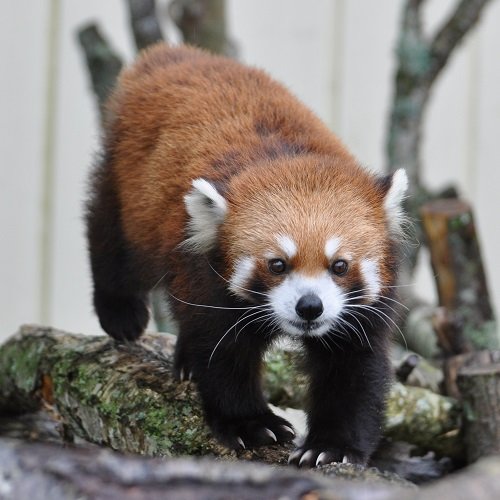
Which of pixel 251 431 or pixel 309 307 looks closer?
pixel 309 307

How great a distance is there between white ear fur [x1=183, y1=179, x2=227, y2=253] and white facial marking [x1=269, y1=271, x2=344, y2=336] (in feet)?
1.03

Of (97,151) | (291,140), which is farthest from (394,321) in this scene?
(97,151)

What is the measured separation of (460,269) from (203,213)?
1905mm

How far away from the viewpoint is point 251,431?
3.08 meters

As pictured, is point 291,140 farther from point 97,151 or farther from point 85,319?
point 85,319

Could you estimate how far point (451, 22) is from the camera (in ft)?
17.3

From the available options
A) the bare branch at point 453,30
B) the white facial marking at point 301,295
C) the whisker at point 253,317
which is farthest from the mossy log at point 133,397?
the bare branch at point 453,30

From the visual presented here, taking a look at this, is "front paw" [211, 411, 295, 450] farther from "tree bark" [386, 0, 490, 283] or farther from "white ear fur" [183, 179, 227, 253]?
"tree bark" [386, 0, 490, 283]

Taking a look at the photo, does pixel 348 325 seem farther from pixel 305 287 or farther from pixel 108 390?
pixel 108 390

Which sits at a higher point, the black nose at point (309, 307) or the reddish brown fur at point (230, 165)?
the reddish brown fur at point (230, 165)

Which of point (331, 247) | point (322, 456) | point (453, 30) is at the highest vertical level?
point (453, 30)

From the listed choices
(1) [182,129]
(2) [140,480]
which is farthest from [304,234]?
(2) [140,480]

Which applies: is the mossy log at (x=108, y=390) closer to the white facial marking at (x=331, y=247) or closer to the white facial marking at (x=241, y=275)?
the white facial marking at (x=241, y=275)

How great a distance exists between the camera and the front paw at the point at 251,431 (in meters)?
3.05
